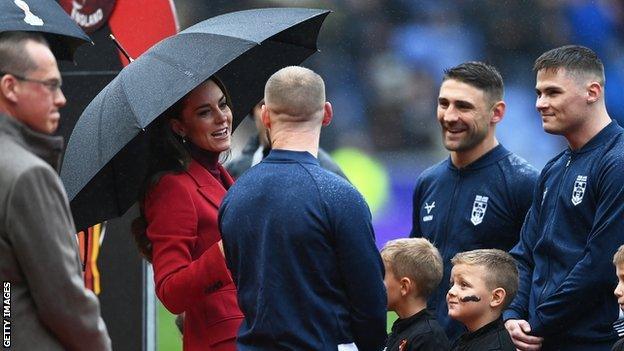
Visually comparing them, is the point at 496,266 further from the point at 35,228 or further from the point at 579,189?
the point at 35,228

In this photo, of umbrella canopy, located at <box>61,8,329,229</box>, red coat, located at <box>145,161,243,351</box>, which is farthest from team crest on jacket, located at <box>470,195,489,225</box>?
red coat, located at <box>145,161,243,351</box>

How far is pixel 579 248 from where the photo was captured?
15.7 ft

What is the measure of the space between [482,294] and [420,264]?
0.89ft

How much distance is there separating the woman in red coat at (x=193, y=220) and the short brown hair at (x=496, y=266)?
3.16ft

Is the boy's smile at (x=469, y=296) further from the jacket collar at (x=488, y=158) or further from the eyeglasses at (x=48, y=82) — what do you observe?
the eyeglasses at (x=48, y=82)

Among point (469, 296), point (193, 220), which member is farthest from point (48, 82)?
point (469, 296)

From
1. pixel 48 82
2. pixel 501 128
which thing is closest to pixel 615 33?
pixel 501 128

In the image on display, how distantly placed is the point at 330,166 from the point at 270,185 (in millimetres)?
3396

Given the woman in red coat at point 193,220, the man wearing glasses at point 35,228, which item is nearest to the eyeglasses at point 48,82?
the man wearing glasses at point 35,228

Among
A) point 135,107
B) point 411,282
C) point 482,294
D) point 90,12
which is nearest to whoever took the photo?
point 135,107

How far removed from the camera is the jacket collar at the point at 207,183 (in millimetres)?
4746

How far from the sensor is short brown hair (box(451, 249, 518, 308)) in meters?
5.02

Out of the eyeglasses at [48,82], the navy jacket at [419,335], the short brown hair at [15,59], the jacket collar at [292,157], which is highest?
the short brown hair at [15,59]

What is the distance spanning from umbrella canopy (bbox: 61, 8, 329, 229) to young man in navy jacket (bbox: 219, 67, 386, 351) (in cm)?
55
